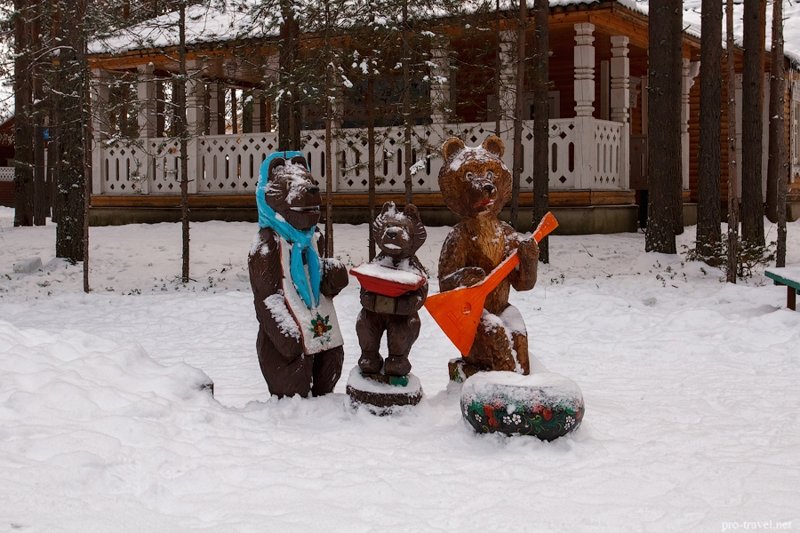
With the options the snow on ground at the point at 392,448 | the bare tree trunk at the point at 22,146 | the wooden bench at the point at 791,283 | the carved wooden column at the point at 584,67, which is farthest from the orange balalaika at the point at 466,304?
the bare tree trunk at the point at 22,146

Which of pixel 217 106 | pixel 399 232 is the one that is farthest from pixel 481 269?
pixel 217 106

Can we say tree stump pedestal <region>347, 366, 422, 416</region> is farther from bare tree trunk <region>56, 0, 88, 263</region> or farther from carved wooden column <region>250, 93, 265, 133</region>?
carved wooden column <region>250, 93, 265, 133</region>

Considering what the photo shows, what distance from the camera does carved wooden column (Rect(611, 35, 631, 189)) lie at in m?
15.1

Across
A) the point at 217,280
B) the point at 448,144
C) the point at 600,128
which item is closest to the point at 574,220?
the point at 600,128

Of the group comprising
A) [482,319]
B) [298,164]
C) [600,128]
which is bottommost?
[482,319]

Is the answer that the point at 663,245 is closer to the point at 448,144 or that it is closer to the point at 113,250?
the point at 448,144

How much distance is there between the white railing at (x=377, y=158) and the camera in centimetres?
1405

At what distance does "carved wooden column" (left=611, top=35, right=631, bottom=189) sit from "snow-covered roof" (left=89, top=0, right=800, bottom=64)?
766 millimetres

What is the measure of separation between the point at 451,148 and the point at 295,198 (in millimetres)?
1314

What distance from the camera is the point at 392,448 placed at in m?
4.18

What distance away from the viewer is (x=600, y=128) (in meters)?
14.5

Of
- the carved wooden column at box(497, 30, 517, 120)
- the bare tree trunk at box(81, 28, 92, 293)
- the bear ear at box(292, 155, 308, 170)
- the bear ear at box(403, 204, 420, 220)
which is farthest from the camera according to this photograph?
the carved wooden column at box(497, 30, 517, 120)

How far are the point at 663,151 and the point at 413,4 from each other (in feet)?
13.7

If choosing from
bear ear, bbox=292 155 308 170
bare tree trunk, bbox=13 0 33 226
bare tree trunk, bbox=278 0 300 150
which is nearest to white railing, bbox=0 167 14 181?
Answer: bare tree trunk, bbox=13 0 33 226
